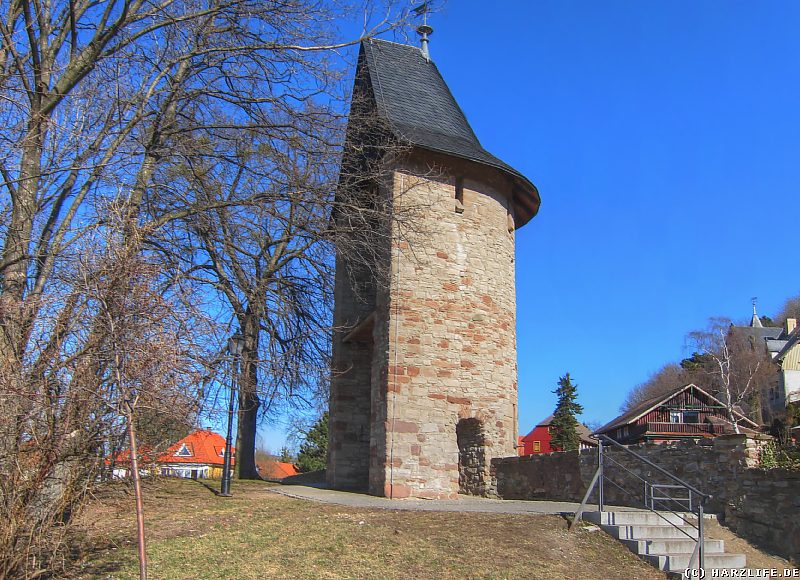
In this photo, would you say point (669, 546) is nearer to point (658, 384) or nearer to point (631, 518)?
point (631, 518)

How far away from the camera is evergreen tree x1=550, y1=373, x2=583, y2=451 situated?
1416 inches

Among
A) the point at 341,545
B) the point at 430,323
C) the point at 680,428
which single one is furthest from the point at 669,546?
the point at 680,428

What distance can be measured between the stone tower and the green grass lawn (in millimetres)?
3728

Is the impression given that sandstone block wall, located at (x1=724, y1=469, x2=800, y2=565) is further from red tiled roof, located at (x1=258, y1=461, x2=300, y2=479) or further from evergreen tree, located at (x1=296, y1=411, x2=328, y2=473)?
red tiled roof, located at (x1=258, y1=461, x2=300, y2=479)

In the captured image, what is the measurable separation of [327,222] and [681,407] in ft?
97.5

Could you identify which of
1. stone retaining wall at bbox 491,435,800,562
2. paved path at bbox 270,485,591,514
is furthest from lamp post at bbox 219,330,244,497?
stone retaining wall at bbox 491,435,800,562

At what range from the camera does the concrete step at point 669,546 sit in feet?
27.0

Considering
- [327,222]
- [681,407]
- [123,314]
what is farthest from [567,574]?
[681,407]

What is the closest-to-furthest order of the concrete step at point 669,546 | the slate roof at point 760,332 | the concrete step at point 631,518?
the concrete step at point 669,546, the concrete step at point 631,518, the slate roof at point 760,332

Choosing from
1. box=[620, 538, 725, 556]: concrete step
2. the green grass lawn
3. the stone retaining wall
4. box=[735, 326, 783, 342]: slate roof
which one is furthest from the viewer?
box=[735, 326, 783, 342]: slate roof

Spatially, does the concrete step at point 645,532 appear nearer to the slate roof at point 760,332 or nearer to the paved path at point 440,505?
the paved path at point 440,505

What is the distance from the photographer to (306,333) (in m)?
17.8

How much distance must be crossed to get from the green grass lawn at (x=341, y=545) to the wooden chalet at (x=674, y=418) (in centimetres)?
2822

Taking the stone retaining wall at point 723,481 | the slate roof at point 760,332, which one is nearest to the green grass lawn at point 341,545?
the stone retaining wall at point 723,481
